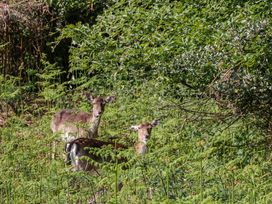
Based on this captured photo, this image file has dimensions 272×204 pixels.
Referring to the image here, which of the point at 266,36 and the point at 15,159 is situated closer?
the point at 15,159

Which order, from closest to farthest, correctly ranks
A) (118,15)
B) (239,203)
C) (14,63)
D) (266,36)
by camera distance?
(239,203), (266,36), (118,15), (14,63)

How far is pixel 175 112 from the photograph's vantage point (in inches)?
495

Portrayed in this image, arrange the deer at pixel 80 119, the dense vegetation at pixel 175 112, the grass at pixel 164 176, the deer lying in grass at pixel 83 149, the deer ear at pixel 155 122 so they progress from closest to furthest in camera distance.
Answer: the grass at pixel 164 176
the dense vegetation at pixel 175 112
the deer lying in grass at pixel 83 149
the deer ear at pixel 155 122
the deer at pixel 80 119

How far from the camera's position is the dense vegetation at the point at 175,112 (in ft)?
25.2

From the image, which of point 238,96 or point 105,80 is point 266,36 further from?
point 105,80

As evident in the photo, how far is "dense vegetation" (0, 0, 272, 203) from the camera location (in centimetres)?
767

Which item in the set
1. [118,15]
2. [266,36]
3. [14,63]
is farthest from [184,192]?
[14,63]

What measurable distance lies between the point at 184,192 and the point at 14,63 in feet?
36.1

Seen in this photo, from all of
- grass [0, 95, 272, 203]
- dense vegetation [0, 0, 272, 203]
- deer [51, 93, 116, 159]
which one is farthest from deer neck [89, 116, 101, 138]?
grass [0, 95, 272, 203]

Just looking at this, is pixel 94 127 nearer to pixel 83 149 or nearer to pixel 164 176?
pixel 83 149

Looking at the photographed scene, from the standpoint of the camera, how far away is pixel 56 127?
13.3m

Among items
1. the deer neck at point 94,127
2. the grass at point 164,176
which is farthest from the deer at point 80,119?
the grass at point 164,176

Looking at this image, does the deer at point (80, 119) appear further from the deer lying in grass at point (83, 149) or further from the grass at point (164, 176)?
the deer lying in grass at point (83, 149)

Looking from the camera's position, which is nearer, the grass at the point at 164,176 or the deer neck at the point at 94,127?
the grass at the point at 164,176
